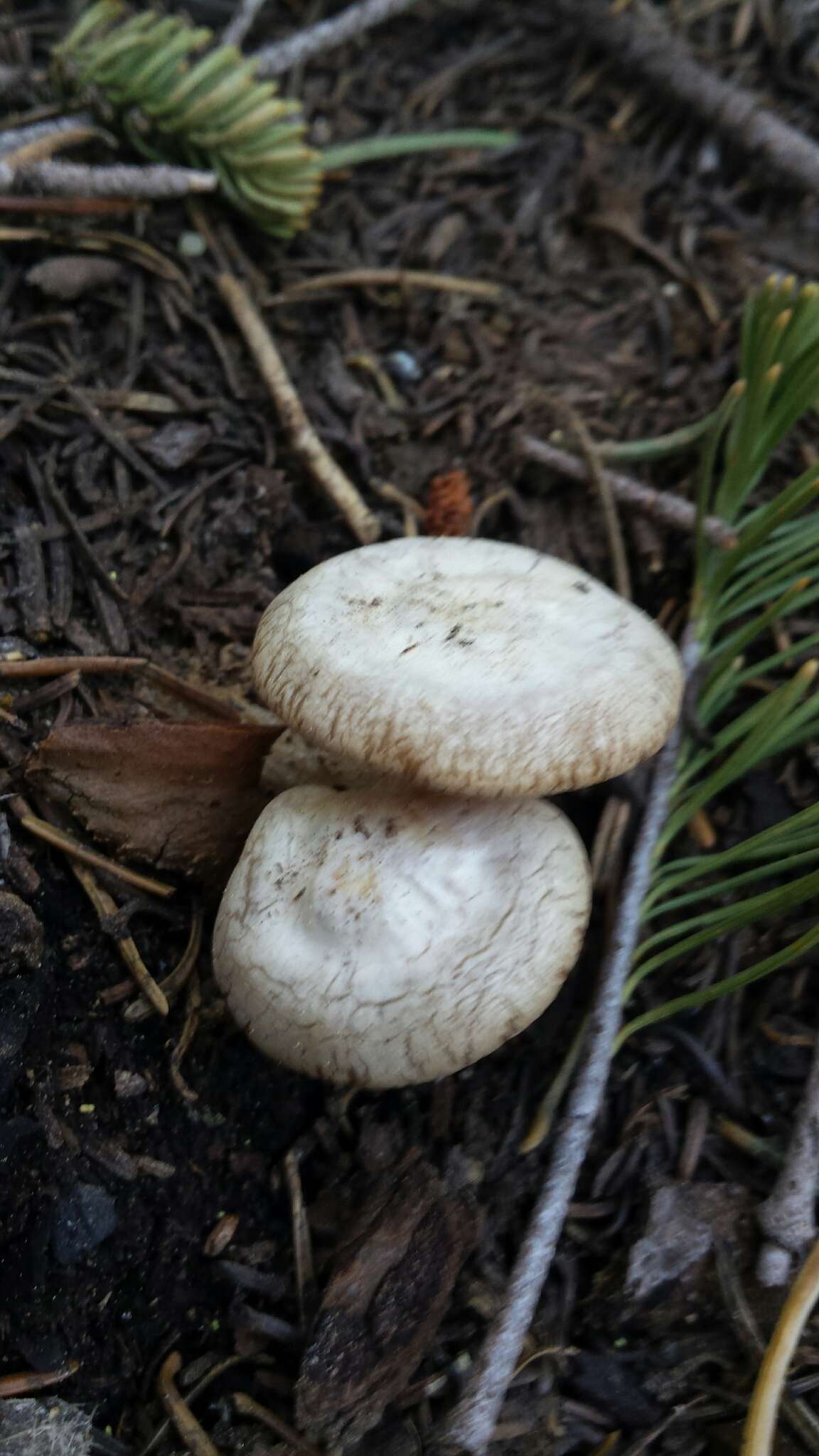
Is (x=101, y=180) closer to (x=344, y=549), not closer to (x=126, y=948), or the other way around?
(x=344, y=549)

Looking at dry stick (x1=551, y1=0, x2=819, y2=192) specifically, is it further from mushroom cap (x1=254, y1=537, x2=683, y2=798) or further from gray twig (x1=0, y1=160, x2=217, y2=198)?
mushroom cap (x1=254, y1=537, x2=683, y2=798)

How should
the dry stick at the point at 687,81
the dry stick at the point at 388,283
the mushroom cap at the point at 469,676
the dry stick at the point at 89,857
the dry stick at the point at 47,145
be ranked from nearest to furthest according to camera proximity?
the mushroom cap at the point at 469,676, the dry stick at the point at 89,857, the dry stick at the point at 47,145, the dry stick at the point at 388,283, the dry stick at the point at 687,81

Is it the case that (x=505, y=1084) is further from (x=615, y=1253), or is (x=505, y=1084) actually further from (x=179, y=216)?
(x=179, y=216)

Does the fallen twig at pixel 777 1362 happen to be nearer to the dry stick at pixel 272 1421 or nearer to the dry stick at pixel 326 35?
the dry stick at pixel 272 1421

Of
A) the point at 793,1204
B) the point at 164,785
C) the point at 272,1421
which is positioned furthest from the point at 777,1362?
the point at 164,785

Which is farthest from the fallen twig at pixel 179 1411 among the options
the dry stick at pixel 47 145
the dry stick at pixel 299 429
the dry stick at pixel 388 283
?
the dry stick at pixel 47 145

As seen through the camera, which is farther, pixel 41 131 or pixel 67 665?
pixel 41 131
